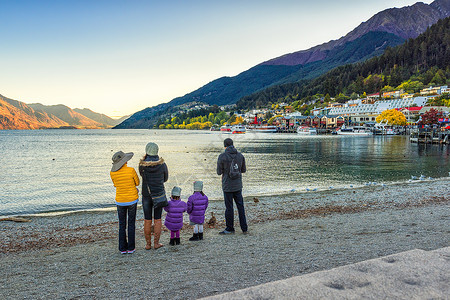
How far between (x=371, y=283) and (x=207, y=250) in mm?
4440

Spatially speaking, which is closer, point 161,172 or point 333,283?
point 333,283

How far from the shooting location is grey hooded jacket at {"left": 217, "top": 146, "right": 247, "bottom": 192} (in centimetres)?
820

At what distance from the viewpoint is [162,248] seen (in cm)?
762

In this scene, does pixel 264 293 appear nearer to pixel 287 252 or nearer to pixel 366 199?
pixel 287 252

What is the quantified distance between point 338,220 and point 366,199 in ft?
17.1

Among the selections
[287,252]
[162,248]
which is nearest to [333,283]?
[287,252]

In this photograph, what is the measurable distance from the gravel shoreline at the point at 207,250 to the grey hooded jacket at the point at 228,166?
4.28 ft

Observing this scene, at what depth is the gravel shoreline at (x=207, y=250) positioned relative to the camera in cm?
541

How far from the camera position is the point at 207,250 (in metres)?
7.35

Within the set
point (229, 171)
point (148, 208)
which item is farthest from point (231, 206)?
point (148, 208)

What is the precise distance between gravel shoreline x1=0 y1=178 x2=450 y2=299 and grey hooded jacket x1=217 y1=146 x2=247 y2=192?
1306 millimetres

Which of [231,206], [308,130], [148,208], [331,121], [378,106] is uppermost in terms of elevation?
[378,106]

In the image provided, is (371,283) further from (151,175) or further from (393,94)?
(393,94)

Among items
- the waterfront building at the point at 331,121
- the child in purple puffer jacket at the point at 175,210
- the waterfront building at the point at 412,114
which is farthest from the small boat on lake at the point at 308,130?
the child in purple puffer jacket at the point at 175,210
